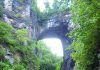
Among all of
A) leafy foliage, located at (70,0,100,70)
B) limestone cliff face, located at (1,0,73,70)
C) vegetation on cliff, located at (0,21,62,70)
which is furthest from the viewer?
limestone cliff face, located at (1,0,73,70)

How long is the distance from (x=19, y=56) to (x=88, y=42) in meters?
8.19

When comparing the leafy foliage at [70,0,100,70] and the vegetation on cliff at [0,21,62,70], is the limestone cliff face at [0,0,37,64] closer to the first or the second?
the vegetation on cliff at [0,21,62,70]

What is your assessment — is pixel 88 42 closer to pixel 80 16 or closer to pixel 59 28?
pixel 80 16

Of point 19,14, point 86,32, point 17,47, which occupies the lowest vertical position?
point 86,32

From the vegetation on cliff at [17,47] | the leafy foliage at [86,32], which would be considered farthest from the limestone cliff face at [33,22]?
the leafy foliage at [86,32]


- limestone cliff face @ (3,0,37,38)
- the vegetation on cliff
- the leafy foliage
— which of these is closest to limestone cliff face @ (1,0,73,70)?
limestone cliff face @ (3,0,37,38)

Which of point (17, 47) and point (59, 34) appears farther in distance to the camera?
point (59, 34)

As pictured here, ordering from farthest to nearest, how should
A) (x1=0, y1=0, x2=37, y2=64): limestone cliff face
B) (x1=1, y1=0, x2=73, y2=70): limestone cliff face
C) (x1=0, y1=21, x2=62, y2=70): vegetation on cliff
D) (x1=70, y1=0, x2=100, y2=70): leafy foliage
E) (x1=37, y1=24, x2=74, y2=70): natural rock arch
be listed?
(x1=37, y1=24, x2=74, y2=70): natural rock arch, (x1=1, y1=0, x2=73, y2=70): limestone cliff face, (x1=0, y1=0, x2=37, y2=64): limestone cliff face, (x1=0, y1=21, x2=62, y2=70): vegetation on cliff, (x1=70, y1=0, x2=100, y2=70): leafy foliage

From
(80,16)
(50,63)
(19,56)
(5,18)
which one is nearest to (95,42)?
(80,16)

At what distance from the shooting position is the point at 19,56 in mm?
15609

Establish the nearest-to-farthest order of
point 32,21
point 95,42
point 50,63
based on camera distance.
Result: point 95,42
point 32,21
point 50,63

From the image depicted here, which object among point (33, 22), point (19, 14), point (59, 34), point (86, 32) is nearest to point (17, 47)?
point (19, 14)

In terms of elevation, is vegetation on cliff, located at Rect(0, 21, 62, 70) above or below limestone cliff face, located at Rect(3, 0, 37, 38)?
below

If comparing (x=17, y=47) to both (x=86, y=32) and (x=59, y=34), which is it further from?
(x=59, y=34)
